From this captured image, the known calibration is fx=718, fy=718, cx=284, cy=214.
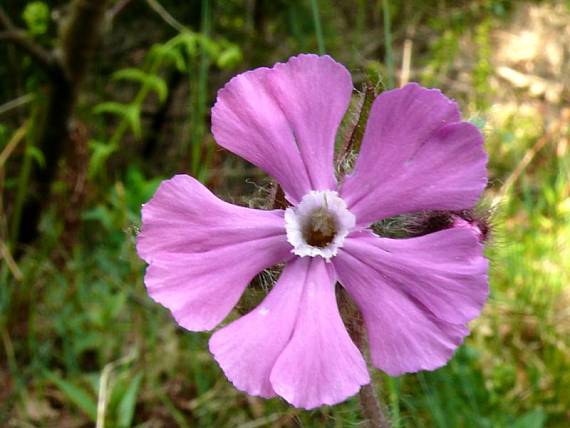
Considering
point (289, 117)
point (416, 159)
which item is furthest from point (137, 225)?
point (416, 159)

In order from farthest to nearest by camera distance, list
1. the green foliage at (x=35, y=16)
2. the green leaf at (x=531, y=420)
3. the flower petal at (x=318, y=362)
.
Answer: the green foliage at (x=35, y=16) → the green leaf at (x=531, y=420) → the flower petal at (x=318, y=362)

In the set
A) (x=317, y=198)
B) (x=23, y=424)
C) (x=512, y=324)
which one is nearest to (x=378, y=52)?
(x=512, y=324)

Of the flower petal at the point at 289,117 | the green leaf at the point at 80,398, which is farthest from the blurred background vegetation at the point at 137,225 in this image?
the flower petal at the point at 289,117

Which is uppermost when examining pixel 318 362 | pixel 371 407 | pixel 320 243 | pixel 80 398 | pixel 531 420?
pixel 320 243

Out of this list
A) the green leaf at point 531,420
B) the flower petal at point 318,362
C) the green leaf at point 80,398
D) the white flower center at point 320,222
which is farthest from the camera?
the green leaf at point 80,398

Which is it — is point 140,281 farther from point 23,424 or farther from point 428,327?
point 428,327

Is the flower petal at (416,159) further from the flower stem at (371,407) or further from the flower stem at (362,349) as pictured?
the flower stem at (371,407)

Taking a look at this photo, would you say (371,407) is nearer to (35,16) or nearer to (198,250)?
(198,250)
